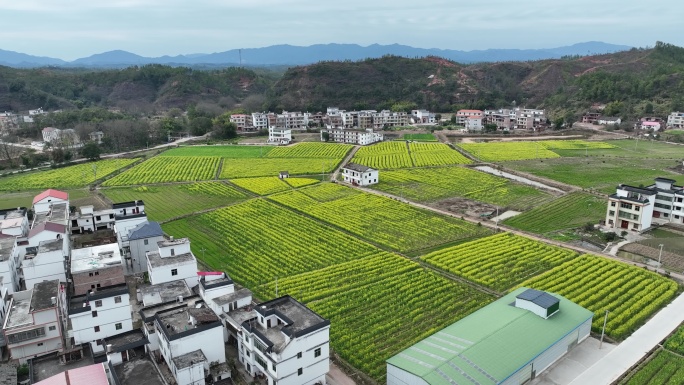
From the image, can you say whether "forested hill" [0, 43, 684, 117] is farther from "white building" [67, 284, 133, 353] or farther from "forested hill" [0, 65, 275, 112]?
"white building" [67, 284, 133, 353]

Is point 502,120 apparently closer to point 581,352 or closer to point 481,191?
point 481,191

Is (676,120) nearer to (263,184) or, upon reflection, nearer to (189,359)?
(263,184)

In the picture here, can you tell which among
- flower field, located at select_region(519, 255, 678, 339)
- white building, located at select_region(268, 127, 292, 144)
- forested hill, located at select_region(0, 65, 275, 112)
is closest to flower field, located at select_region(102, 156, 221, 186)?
white building, located at select_region(268, 127, 292, 144)

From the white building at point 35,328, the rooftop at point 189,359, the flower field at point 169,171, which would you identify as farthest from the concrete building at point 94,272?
the flower field at point 169,171

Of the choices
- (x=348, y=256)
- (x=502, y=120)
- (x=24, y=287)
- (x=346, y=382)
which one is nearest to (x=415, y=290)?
(x=348, y=256)

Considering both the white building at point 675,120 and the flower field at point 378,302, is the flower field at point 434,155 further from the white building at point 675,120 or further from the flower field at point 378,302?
the white building at point 675,120

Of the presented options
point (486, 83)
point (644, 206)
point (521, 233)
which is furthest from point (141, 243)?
point (486, 83)

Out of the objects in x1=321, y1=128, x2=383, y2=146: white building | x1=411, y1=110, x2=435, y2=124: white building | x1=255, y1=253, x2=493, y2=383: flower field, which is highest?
Answer: x1=411, y1=110, x2=435, y2=124: white building
